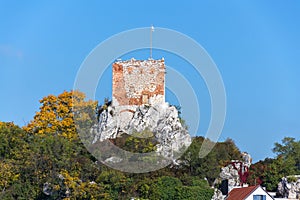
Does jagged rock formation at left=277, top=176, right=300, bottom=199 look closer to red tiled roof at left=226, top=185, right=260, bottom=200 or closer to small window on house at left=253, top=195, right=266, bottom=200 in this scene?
red tiled roof at left=226, top=185, right=260, bottom=200

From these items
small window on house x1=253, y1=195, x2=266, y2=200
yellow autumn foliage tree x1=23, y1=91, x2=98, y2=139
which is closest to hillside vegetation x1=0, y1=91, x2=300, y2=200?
yellow autumn foliage tree x1=23, y1=91, x2=98, y2=139

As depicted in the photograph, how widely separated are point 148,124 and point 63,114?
6293 mm

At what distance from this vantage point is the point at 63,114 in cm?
5591

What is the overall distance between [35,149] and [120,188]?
19.3 ft

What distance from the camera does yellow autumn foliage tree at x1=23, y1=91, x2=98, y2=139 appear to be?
179 feet

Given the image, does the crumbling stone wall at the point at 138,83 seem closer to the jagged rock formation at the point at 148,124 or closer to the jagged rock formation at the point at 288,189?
the jagged rock formation at the point at 148,124

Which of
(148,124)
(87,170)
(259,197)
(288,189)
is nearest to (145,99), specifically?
(148,124)

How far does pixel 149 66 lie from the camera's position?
54344mm

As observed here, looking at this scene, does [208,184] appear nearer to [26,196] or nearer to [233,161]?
[233,161]

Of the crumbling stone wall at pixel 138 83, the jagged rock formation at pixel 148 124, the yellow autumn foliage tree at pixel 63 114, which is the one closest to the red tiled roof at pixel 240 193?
the jagged rock formation at pixel 148 124

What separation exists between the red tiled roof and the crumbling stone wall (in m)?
9.27

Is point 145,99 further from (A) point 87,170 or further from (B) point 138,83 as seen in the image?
(A) point 87,170

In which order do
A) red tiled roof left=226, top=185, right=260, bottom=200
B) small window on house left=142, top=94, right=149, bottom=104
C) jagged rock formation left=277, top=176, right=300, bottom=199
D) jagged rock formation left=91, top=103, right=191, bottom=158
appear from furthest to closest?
small window on house left=142, top=94, right=149, bottom=104
jagged rock formation left=91, top=103, right=191, bottom=158
jagged rock formation left=277, top=176, right=300, bottom=199
red tiled roof left=226, top=185, right=260, bottom=200

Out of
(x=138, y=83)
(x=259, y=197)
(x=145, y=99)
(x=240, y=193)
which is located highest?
(x=138, y=83)
